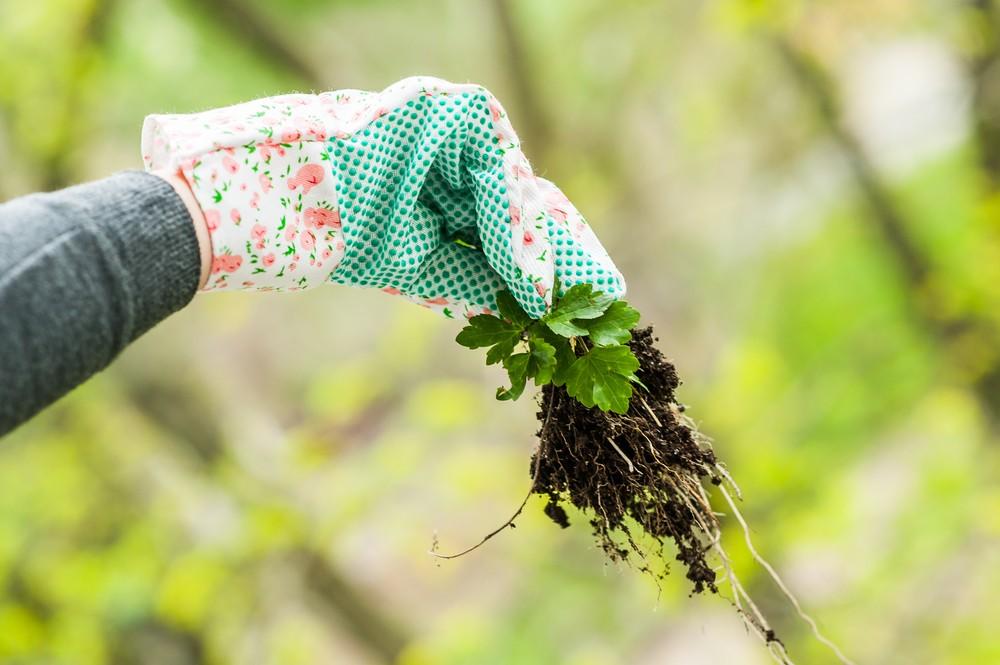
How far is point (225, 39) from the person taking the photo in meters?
2.53

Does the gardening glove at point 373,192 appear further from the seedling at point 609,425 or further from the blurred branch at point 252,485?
the blurred branch at point 252,485

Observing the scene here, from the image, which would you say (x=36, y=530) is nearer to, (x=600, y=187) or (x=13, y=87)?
(x=13, y=87)

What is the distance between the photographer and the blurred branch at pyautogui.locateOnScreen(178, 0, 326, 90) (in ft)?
8.01

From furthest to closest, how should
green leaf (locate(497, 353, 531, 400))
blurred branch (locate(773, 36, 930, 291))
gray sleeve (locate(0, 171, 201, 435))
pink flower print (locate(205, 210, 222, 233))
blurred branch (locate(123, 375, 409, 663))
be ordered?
1. blurred branch (locate(773, 36, 930, 291))
2. blurred branch (locate(123, 375, 409, 663))
3. green leaf (locate(497, 353, 531, 400))
4. pink flower print (locate(205, 210, 222, 233))
5. gray sleeve (locate(0, 171, 201, 435))

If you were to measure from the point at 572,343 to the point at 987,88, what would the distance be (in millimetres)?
2753

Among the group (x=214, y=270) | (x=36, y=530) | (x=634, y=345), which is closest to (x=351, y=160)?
(x=214, y=270)

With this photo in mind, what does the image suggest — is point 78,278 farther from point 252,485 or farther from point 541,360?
point 252,485

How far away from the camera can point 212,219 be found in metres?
0.73

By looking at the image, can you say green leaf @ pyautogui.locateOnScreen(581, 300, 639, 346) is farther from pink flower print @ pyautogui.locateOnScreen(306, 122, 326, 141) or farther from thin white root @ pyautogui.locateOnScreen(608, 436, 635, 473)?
pink flower print @ pyautogui.locateOnScreen(306, 122, 326, 141)

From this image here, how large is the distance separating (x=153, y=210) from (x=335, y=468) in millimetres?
2126

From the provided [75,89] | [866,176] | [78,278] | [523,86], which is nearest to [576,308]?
[78,278]

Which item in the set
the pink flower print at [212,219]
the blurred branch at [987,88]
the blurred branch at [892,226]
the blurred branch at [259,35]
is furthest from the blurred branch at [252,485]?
the blurred branch at [987,88]

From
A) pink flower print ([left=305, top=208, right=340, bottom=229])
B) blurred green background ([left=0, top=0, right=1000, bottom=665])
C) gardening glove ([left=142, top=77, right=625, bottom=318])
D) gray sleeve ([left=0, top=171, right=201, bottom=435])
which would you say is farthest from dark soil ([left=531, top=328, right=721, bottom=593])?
blurred green background ([left=0, top=0, right=1000, bottom=665])

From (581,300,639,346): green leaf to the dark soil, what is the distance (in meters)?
0.07
